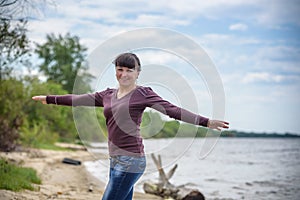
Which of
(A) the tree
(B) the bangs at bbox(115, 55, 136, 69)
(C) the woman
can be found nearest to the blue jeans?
(C) the woman

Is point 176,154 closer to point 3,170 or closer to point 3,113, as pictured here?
point 3,170

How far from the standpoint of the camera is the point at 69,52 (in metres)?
69.6

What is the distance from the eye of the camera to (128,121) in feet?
→ 15.8

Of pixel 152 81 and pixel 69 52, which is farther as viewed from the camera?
pixel 69 52

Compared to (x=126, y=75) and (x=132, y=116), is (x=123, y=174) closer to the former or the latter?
(x=132, y=116)

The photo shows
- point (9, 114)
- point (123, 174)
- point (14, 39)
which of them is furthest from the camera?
point (9, 114)

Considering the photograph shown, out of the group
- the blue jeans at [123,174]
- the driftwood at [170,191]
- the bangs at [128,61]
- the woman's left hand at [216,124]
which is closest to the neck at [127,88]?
the bangs at [128,61]

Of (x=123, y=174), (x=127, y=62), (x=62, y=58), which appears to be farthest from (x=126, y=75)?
(x=62, y=58)

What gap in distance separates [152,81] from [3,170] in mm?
7463

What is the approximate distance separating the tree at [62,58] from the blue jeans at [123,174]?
62.0 m

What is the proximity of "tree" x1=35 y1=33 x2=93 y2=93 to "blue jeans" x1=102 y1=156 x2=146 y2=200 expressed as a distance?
6197 centimetres

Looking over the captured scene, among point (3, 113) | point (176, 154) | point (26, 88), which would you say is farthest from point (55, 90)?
point (176, 154)

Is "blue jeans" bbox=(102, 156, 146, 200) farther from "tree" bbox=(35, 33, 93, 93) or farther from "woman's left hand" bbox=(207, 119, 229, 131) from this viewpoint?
"tree" bbox=(35, 33, 93, 93)

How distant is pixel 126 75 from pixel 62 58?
6574 centimetres
